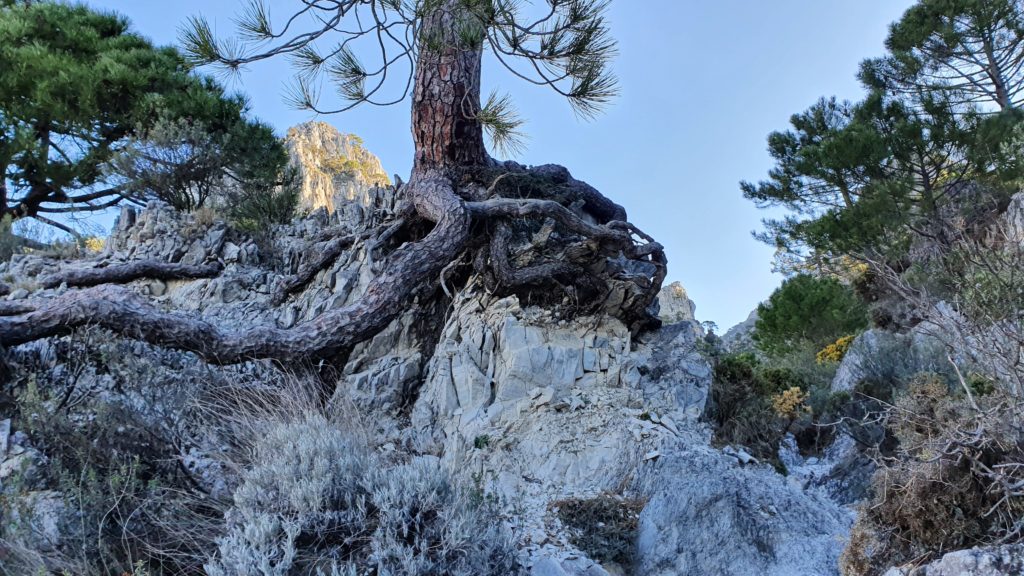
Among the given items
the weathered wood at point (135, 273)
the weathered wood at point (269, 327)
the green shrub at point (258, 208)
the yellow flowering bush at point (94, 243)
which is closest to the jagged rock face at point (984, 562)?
the weathered wood at point (269, 327)

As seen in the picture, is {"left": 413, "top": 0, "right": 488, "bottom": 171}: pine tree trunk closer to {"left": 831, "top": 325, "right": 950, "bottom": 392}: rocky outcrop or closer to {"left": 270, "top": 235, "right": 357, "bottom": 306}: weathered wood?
{"left": 270, "top": 235, "right": 357, "bottom": 306}: weathered wood

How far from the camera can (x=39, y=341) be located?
566cm

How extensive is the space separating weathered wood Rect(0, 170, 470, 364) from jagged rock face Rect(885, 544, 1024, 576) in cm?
435

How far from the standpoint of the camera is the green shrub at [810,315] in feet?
42.8

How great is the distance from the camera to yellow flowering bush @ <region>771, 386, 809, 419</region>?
608 cm

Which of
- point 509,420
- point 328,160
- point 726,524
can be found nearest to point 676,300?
point 328,160

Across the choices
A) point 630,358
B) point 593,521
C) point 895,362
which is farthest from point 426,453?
point 895,362

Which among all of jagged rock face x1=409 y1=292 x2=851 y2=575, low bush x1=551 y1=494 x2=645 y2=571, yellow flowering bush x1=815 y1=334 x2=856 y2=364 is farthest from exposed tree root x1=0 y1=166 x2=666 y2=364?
yellow flowering bush x1=815 y1=334 x2=856 y2=364

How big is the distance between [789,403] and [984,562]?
3342 mm

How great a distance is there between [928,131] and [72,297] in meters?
13.6

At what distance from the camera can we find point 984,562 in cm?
282

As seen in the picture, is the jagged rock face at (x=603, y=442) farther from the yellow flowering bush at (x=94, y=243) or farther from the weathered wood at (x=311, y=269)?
the yellow flowering bush at (x=94, y=243)

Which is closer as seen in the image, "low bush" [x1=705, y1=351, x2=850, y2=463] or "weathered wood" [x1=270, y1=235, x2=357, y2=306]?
"low bush" [x1=705, y1=351, x2=850, y2=463]

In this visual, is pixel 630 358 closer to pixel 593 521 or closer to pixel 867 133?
pixel 593 521
